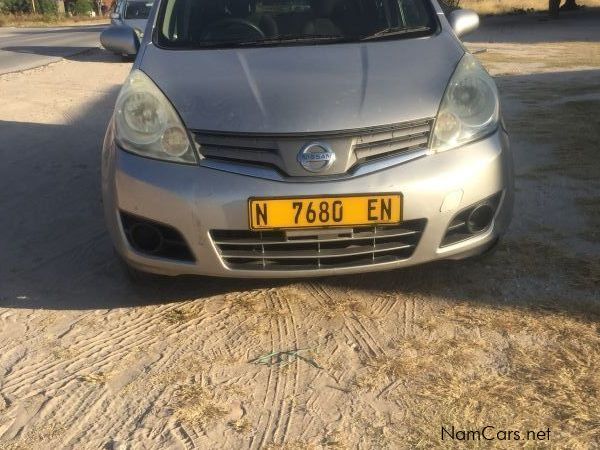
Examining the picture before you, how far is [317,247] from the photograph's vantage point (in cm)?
303

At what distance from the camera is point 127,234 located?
Result: 3.17 m

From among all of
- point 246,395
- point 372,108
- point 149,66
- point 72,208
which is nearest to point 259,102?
point 372,108

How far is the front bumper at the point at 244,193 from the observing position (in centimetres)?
291

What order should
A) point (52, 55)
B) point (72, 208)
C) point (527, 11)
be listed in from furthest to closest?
1. point (527, 11)
2. point (52, 55)
3. point (72, 208)

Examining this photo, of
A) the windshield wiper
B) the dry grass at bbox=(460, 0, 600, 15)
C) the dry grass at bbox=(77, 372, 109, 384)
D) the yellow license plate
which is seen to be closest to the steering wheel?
the windshield wiper

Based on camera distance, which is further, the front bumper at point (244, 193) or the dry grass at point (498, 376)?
the front bumper at point (244, 193)

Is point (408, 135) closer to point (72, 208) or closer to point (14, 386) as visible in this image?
point (14, 386)

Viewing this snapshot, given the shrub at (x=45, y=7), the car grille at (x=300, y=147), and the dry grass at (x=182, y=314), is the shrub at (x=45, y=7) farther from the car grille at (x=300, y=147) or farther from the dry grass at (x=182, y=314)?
the car grille at (x=300, y=147)

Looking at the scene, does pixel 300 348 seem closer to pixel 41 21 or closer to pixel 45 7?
pixel 41 21

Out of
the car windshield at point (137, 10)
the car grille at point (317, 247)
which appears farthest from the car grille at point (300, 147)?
the car windshield at point (137, 10)

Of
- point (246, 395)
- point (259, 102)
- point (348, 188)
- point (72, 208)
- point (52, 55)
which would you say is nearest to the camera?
point (246, 395)

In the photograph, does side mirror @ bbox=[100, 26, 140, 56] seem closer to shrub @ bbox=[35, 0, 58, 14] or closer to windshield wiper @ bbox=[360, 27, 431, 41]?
windshield wiper @ bbox=[360, 27, 431, 41]

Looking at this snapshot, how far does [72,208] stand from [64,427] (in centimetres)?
264

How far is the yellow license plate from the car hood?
12.2 inches
